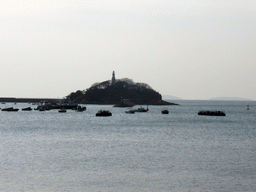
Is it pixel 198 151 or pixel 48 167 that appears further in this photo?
pixel 198 151

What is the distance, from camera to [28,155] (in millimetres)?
43469

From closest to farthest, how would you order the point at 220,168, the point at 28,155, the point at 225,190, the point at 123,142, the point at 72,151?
1. the point at 225,190
2. the point at 220,168
3. the point at 28,155
4. the point at 72,151
5. the point at 123,142

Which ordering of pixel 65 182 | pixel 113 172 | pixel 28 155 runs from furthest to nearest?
pixel 28 155 < pixel 113 172 < pixel 65 182

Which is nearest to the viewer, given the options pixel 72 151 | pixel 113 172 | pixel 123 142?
pixel 113 172

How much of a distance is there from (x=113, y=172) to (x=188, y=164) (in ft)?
26.7

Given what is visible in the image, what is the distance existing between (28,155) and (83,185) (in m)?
16.4

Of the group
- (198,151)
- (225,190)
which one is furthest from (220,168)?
(198,151)

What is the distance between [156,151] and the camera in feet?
158

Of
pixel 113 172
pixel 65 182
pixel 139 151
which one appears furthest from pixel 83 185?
pixel 139 151

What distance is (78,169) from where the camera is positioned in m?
34.9

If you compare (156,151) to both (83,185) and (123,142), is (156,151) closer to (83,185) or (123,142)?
(123,142)

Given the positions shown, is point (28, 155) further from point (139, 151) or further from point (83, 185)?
point (83, 185)

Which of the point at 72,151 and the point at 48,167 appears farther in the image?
the point at 72,151

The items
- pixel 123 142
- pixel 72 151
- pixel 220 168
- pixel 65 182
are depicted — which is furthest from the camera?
pixel 123 142
